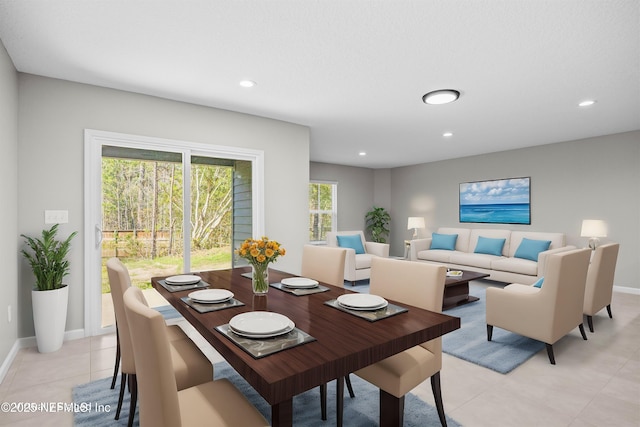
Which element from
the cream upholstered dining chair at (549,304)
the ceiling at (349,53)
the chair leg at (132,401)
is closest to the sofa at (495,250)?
the cream upholstered dining chair at (549,304)

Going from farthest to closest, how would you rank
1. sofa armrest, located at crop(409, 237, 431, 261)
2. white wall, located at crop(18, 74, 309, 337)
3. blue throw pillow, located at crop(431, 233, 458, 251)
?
1. sofa armrest, located at crop(409, 237, 431, 261)
2. blue throw pillow, located at crop(431, 233, 458, 251)
3. white wall, located at crop(18, 74, 309, 337)

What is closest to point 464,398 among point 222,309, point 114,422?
point 222,309

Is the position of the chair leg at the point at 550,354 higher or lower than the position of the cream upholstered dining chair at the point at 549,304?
lower

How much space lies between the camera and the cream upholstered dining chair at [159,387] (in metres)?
0.96

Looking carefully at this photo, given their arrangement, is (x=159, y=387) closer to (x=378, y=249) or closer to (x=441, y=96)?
(x=441, y=96)

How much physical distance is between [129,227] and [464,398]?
11.0 feet

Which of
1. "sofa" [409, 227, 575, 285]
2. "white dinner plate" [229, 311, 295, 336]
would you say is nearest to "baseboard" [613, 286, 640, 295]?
"sofa" [409, 227, 575, 285]

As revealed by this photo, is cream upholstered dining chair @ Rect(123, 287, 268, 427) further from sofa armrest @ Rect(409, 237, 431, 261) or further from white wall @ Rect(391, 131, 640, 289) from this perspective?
white wall @ Rect(391, 131, 640, 289)

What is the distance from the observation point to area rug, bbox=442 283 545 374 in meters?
2.59

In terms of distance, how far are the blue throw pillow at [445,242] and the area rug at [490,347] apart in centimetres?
299

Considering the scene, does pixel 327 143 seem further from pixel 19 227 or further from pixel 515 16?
pixel 19 227

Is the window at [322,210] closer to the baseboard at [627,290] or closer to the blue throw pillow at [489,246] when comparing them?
the blue throw pillow at [489,246]

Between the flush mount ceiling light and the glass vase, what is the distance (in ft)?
8.39

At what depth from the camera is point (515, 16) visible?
2047mm
